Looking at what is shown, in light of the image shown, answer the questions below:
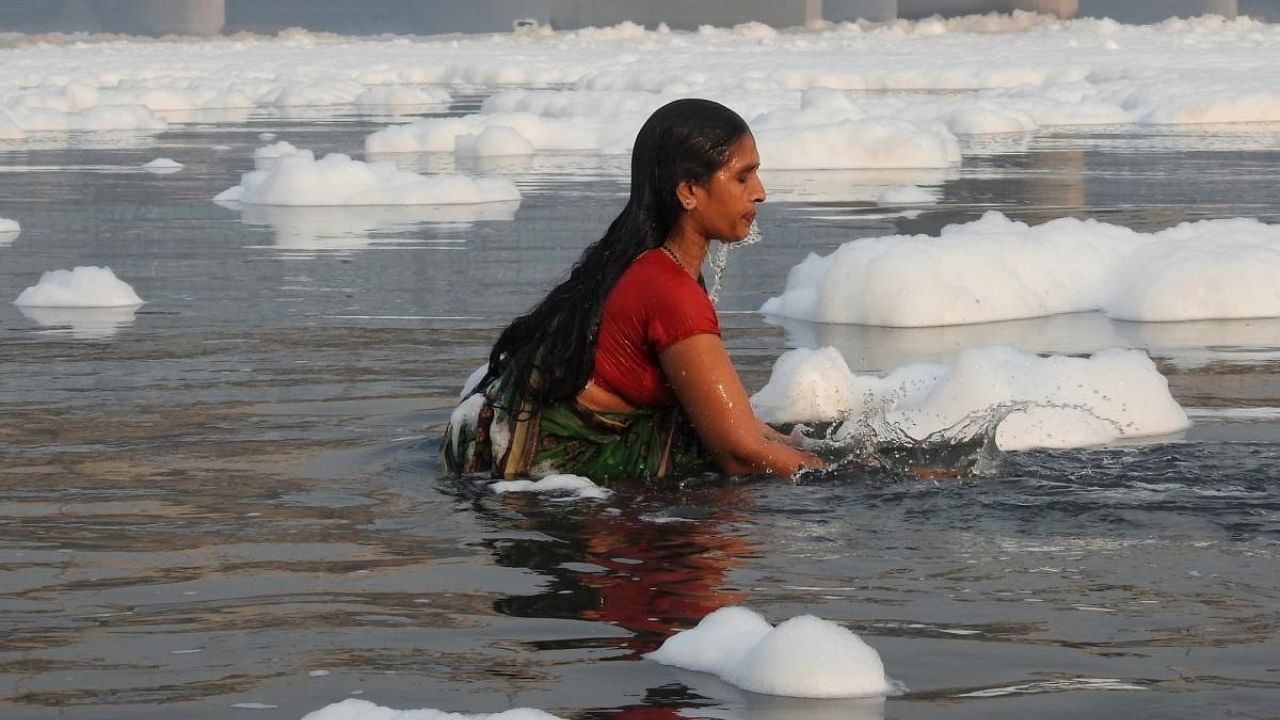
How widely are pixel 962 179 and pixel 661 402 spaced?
30.6 feet

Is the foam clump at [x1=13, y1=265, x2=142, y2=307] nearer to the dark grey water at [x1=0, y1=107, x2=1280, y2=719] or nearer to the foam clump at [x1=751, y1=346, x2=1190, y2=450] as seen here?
the dark grey water at [x1=0, y1=107, x2=1280, y2=719]

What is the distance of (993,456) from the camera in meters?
4.94

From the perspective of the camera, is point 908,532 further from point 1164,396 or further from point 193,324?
point 193,324

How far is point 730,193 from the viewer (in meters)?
4.71

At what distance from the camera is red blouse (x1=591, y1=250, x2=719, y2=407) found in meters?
4.70

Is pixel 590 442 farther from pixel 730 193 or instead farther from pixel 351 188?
pixel 351 188

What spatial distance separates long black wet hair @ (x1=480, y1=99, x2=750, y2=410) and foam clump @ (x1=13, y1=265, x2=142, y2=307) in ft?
11.6

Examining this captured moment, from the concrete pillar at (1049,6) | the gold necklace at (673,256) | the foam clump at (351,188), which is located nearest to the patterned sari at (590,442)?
the gold necklace at (673,256)

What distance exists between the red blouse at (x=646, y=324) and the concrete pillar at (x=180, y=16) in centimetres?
6465

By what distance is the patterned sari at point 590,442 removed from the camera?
4906mm

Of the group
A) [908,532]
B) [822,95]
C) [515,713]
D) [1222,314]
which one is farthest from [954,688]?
[822,95]

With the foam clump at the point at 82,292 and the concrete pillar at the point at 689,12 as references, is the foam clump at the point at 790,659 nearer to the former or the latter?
the foam clump at the point at 82,292

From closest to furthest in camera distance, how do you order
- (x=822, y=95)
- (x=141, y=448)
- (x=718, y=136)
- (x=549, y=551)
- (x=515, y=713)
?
(x=515, y=713) → (x=549, y=551) → (x=718, y=136) → (x=141, y=448) → (x=822, y=95)

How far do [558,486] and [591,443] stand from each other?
147 millimetres
